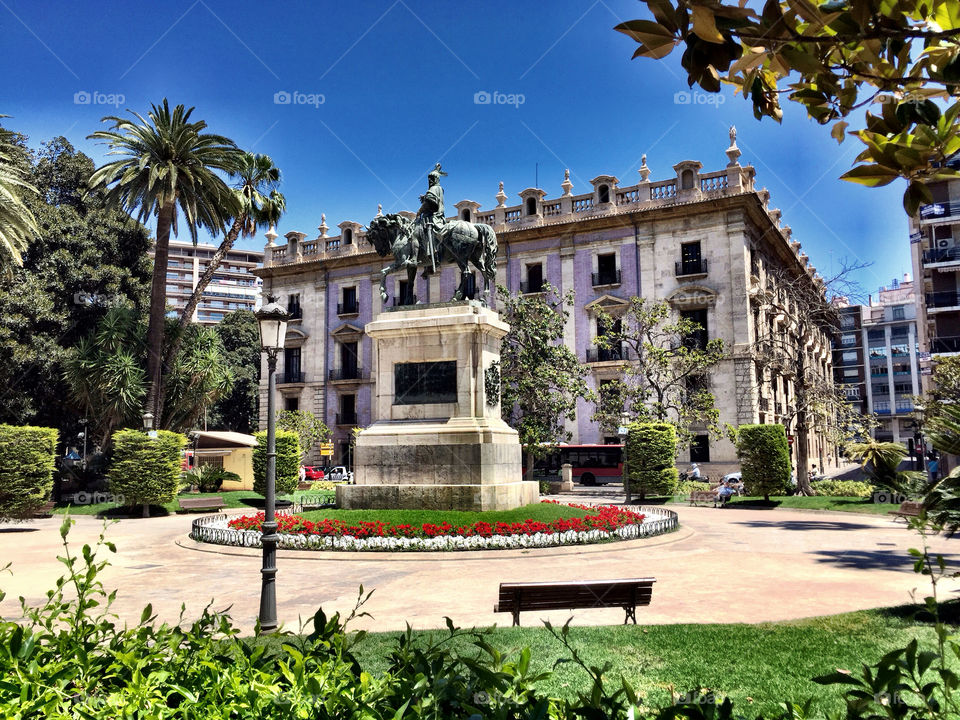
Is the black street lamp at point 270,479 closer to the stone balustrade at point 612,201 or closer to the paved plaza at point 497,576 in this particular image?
the paved plaza at point 497,576

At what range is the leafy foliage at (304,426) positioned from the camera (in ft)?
135

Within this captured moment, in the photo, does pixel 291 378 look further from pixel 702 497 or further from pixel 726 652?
pixel 726 652

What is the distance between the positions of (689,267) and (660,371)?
6.86m

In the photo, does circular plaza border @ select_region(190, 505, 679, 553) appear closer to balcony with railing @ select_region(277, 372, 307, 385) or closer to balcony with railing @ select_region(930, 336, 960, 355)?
balcony with railing @ select_region(277, 372, 307, 385)

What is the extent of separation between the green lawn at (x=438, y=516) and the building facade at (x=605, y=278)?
19099mm

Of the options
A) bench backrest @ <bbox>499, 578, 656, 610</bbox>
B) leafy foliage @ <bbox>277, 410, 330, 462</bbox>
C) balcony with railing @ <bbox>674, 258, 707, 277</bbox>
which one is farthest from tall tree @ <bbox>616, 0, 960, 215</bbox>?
leafy foliage @ <bbox>277, 410, 330, 462</bbox>

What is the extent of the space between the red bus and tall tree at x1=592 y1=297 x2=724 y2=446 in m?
1.46

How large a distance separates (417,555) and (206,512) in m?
14.0

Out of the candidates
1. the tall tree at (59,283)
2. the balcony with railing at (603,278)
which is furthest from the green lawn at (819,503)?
the tall tree at (59,283)

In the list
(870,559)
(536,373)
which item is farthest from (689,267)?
(870,559)

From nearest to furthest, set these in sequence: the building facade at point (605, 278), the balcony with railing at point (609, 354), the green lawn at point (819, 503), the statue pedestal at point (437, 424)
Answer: the statue pedestal at point (437, 424) → the green lawn at point (819, 503) → the building facade at point (605, 278) → the balcony with railing at point (609, 354)

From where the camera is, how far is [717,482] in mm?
34531

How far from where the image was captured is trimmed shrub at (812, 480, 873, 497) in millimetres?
25859

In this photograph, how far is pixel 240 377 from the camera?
58.2 m
